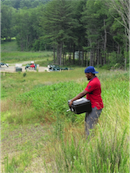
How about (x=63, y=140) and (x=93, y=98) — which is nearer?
(x=63, y=140)

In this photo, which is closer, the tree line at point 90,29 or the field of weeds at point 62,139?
the field of weeds at point 62,139

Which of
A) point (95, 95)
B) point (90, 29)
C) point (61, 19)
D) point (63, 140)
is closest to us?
point (63, 140)

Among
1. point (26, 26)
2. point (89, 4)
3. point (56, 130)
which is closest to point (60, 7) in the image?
point (89, 4)

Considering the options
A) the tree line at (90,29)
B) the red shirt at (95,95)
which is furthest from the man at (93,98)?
the tree line at (90,29)

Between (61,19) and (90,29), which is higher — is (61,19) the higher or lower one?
the higher one

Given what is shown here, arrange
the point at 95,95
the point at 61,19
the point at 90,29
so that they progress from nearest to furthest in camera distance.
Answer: the point at 95,95
the point at 90,29
the point at 61,19

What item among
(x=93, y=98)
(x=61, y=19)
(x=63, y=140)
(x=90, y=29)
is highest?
(x=61, y=19)

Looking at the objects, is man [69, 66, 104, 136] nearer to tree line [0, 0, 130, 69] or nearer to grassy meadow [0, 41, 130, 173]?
grassy meadow [0, 41, 130, 173]

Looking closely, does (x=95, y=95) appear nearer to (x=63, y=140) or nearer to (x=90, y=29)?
(x=63, y=140)

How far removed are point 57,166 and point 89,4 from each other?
3903cm

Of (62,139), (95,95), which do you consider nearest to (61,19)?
(95,95)

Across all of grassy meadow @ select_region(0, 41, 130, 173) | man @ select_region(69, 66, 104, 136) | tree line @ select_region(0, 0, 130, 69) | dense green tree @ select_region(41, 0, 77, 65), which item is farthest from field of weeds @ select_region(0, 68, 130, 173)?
dense green tree @ select_region(41, 0, 77, 65)

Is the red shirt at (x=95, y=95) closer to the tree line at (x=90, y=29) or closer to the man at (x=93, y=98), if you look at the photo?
the man at (x=93, y=98)

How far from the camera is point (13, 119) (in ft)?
26.2
